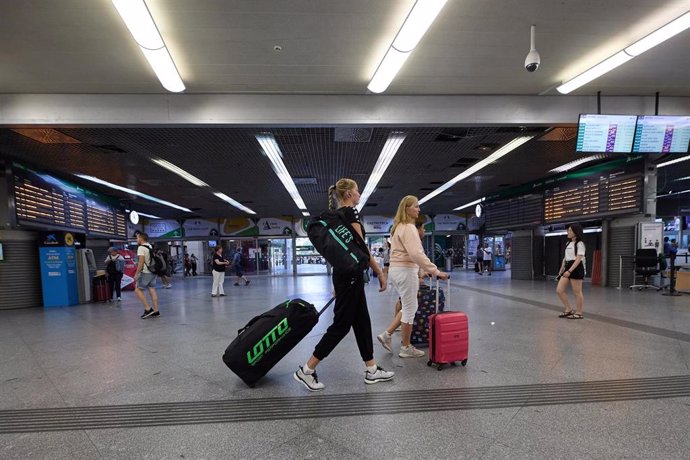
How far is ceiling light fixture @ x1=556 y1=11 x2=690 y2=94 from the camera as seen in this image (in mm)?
3771

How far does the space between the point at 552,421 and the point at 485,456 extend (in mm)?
670

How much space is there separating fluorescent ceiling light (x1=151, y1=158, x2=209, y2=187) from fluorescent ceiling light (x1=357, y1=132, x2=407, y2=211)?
5.01 m

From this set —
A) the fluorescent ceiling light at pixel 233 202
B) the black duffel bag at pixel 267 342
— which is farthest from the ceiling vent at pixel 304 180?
the black duffel bag at pixel 267 342

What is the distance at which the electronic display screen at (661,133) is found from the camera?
5484 millimetres

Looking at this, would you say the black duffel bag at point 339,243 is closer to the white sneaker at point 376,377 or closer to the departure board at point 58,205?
the white sneaker at point 376,377

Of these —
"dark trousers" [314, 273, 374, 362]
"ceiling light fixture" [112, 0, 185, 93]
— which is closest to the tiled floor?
"dark trousers" [314, 273, 374, 362]

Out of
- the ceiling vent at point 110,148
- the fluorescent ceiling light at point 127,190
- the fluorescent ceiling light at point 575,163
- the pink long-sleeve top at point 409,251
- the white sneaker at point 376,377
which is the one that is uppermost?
the ceiling vent at point 110,148

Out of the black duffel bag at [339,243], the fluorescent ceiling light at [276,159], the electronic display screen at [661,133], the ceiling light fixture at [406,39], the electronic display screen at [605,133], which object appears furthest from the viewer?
the fluorescent ceiling light at [276,159]

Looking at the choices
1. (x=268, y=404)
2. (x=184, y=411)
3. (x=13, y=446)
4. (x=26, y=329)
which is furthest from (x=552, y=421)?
(x=26, y=329)

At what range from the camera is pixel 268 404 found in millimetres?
2506

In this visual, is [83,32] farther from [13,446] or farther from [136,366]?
[13,446]

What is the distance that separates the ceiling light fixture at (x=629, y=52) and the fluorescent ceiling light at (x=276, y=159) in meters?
4.98

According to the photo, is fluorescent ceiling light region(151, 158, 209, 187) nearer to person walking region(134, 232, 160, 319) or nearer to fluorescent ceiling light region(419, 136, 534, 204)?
person walking region(134, 232, 160, 319)

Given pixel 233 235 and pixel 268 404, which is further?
pixel 233 235
